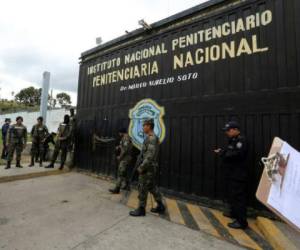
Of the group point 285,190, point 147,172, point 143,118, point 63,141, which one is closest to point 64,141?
point 63,141

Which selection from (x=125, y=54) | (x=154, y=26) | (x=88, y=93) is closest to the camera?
(x=154, y=26)

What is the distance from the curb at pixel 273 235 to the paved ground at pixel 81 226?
0.48 metres

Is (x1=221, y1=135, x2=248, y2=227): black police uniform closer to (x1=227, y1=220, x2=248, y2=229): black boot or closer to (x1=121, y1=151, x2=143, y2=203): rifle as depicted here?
(x1=227, y1=220, x2=248, y2=229): black boot

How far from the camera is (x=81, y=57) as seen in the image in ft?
25.4

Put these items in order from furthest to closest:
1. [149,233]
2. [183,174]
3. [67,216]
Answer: [183,174] < [67,216] < [149,233]

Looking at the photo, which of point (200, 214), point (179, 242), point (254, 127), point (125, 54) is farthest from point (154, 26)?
point (179, 242)

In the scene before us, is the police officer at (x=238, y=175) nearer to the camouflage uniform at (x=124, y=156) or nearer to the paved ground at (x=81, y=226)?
the paved ground at (x=81, y=226)

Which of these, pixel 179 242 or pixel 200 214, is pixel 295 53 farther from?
pixel 179 242

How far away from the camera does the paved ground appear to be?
8.79ft

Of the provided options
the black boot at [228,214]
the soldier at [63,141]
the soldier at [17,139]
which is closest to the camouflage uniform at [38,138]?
the soldier at [17,139]

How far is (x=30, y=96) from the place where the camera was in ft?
208

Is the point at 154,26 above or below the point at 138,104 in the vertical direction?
above

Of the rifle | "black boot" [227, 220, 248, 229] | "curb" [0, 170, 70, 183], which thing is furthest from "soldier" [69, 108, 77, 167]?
"black boot" [227, 220, 248, 229]

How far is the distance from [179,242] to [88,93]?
570 cm
